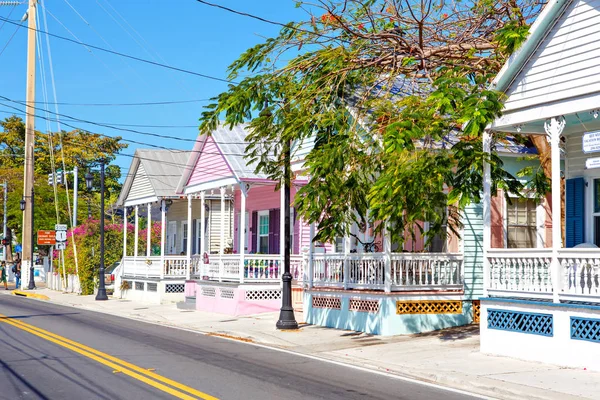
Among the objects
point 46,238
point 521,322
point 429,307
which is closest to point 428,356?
point 521,322

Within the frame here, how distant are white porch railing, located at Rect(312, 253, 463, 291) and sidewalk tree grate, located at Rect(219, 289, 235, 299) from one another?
248 inches

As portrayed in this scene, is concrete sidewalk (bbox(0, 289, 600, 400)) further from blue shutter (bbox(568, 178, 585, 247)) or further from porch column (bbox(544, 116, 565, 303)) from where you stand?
blue shutter (bbox(568, 178, 585, 247))

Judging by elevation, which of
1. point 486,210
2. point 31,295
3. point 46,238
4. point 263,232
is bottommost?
point 31,295

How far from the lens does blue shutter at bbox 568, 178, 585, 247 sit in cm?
1666

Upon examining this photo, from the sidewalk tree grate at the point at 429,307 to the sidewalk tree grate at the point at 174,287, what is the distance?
15.8 m

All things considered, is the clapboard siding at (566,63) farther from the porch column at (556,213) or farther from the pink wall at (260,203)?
the pink wall at (260,203)

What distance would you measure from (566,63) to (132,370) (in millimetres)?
8946

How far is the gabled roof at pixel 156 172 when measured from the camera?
34281 mm

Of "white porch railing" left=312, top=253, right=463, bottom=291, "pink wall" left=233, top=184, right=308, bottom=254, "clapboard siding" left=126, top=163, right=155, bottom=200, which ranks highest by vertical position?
"clapboard siding" left=126, top=163, right=155, bottom=200

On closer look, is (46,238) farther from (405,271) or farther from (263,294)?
(405,271)

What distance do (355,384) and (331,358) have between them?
3.53 m

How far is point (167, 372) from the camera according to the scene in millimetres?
12984

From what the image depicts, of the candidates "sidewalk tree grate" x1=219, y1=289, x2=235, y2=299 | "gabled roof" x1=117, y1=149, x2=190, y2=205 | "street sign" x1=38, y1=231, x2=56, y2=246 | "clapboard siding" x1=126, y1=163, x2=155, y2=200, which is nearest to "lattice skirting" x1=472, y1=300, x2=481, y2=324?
"sidewalk tree grate" x1=219, y1=289, x2=235, y2=299

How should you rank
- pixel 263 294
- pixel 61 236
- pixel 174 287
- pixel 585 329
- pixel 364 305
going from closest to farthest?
pixel 585 329, pixel 364 305, pixel 263 294, pixel 174 287, pixel 61 236
